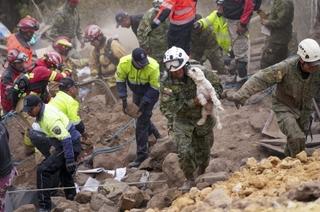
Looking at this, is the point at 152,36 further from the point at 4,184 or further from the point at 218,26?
the point at 4,184

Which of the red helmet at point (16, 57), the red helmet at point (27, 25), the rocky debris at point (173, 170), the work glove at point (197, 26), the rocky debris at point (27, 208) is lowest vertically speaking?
the rocky debris at point (27, 208)

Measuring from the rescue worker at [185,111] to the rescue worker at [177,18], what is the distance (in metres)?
3.11

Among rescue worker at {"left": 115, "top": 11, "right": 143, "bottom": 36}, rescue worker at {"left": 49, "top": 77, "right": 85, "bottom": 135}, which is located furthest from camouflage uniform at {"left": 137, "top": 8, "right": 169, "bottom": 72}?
rescue worker at {"left": 49, "top": 77, "right": 85, "bottom": 135}

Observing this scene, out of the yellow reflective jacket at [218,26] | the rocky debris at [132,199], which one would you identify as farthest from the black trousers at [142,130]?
the yellow reflective jacket at [218,26]

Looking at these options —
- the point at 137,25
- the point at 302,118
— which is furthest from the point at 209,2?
the point at 302,118

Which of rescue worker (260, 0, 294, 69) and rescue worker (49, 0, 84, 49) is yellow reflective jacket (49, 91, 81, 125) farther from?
rescue worker (49, 0, 84, 49)

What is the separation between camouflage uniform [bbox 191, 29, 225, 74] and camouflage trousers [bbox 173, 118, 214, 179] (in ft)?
13.3

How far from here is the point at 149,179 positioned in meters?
9.10

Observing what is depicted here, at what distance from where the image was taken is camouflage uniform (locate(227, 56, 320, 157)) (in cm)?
738

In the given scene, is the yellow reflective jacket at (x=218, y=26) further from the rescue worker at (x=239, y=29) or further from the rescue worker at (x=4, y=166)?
the rescue worker at (x=4, y=166)

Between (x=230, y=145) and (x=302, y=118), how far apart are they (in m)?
2.15

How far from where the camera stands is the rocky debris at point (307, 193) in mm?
5230

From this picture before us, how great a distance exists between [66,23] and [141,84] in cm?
544

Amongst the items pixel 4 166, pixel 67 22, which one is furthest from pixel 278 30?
pixel 4 166
